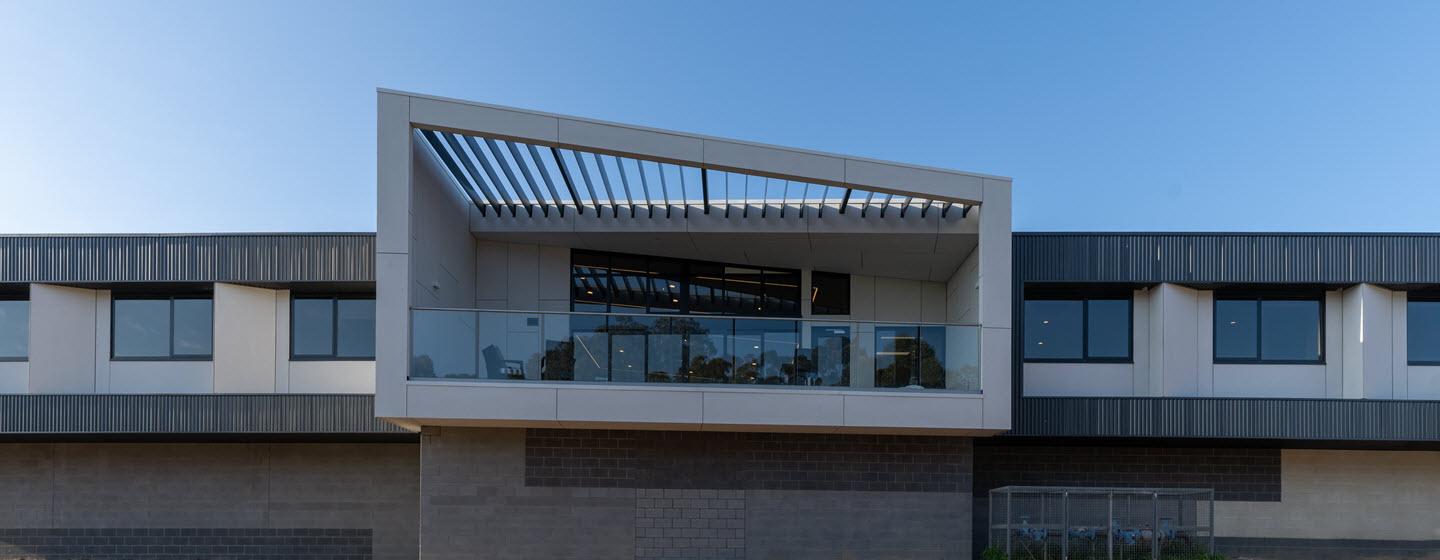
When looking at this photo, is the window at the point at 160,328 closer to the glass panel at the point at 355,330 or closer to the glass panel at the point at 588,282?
the glass panel at the point at 355,330

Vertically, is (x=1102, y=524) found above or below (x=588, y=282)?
below

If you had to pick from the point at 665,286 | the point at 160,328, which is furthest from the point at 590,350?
the point at 160,328

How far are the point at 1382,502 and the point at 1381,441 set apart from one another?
1569 millimetres

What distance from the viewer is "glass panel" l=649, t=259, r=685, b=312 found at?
16719mm

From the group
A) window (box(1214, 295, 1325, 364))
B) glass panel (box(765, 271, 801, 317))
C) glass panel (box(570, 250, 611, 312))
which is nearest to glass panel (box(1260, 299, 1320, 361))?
window (box(1214, 295, 1325, 364))

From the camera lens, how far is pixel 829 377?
13.0 m

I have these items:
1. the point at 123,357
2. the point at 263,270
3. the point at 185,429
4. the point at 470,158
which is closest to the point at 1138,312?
the point at 470,158

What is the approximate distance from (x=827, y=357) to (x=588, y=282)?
5141 millimetres

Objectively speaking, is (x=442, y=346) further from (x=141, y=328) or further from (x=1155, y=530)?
(x=1155, y=530)

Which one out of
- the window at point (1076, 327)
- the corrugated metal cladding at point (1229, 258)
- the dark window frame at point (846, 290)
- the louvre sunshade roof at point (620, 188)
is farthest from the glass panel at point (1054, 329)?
the dark window frame at point (846, 290)

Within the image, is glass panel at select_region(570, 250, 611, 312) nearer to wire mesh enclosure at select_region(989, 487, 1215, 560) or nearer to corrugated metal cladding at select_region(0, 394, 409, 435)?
corrugated metal cladding at select_region(0, 394, 409, 435)

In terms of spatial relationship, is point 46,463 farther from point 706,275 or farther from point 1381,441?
point 1381,441

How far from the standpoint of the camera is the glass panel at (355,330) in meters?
15.2

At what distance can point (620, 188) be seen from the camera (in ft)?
48.5
